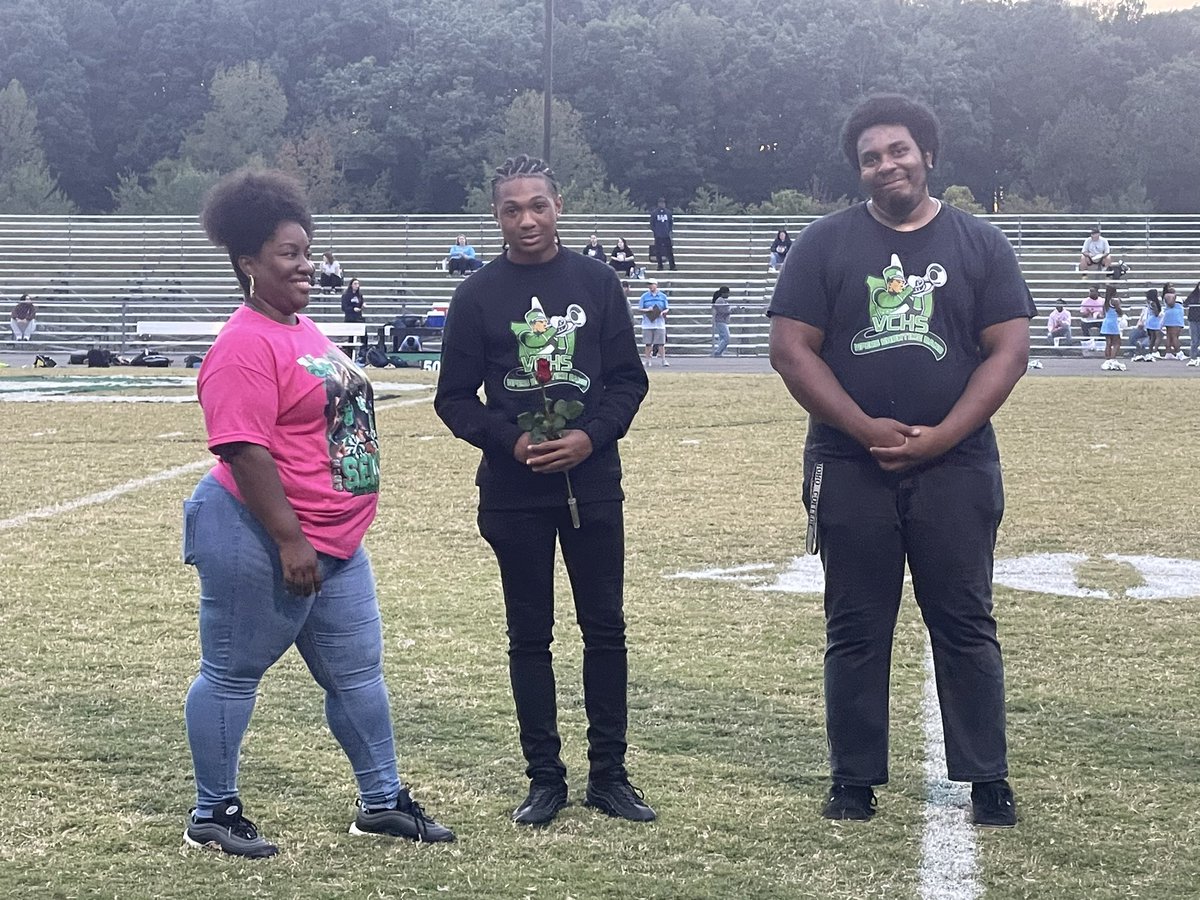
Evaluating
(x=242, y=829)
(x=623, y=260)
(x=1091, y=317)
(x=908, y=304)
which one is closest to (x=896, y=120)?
(x=908, y=304)

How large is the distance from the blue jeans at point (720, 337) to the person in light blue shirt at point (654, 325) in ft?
5.24

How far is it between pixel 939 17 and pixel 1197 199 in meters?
19.5

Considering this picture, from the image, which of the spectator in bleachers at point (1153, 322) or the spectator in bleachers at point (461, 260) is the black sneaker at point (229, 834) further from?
the spectator in bleachers at point (461, 260)

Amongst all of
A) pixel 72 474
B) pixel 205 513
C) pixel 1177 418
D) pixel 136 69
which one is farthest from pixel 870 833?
pixel 136 69

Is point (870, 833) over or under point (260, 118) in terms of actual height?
under

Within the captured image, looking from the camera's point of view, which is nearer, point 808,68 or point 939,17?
point 808,68

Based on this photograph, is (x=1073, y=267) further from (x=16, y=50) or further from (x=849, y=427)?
(x=16, y=50)

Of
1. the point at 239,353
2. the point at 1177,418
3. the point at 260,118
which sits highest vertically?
the point at 260,118

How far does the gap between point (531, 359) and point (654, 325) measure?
26.8 metres

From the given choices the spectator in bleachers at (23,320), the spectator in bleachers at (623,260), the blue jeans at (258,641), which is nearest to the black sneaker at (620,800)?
the blue jeans at (258,641)

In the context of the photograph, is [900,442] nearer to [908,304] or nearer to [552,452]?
[908,304]

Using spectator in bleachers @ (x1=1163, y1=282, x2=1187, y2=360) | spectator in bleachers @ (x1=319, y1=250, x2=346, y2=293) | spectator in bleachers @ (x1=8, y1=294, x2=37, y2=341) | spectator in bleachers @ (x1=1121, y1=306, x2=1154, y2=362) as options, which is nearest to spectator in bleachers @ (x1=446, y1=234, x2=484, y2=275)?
spectator in bleachers @ (x1=319, y1=250, x2=346, y2=293)

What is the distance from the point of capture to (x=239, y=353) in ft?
12.5

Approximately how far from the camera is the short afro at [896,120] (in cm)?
438
